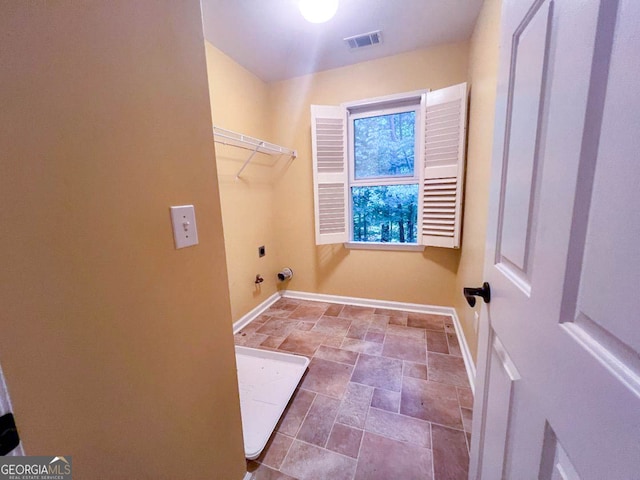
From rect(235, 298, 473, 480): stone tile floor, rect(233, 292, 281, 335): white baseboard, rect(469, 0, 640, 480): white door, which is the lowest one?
rect(235, 298, 473, 480): stone tile floor

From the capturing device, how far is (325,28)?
5.97 feet

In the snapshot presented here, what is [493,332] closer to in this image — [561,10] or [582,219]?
[582,219]

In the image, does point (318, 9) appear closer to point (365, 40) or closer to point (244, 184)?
point (365, 40)

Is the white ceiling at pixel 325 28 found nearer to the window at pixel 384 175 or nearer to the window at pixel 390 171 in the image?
the window at pixel 390 171

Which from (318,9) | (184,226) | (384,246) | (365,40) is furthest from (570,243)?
(365,40)

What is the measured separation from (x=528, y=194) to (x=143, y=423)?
1.11 metres

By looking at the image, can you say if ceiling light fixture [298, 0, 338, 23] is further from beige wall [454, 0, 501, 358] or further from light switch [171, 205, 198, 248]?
light switch [171, 205, 198, 248]

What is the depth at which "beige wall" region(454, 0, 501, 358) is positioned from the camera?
4.47 feet

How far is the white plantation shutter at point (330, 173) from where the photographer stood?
2371mm

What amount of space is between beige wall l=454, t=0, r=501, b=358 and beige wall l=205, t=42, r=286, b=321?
188 cm

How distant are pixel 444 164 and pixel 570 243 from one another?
6.28ft

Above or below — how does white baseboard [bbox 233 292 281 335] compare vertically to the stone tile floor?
above
